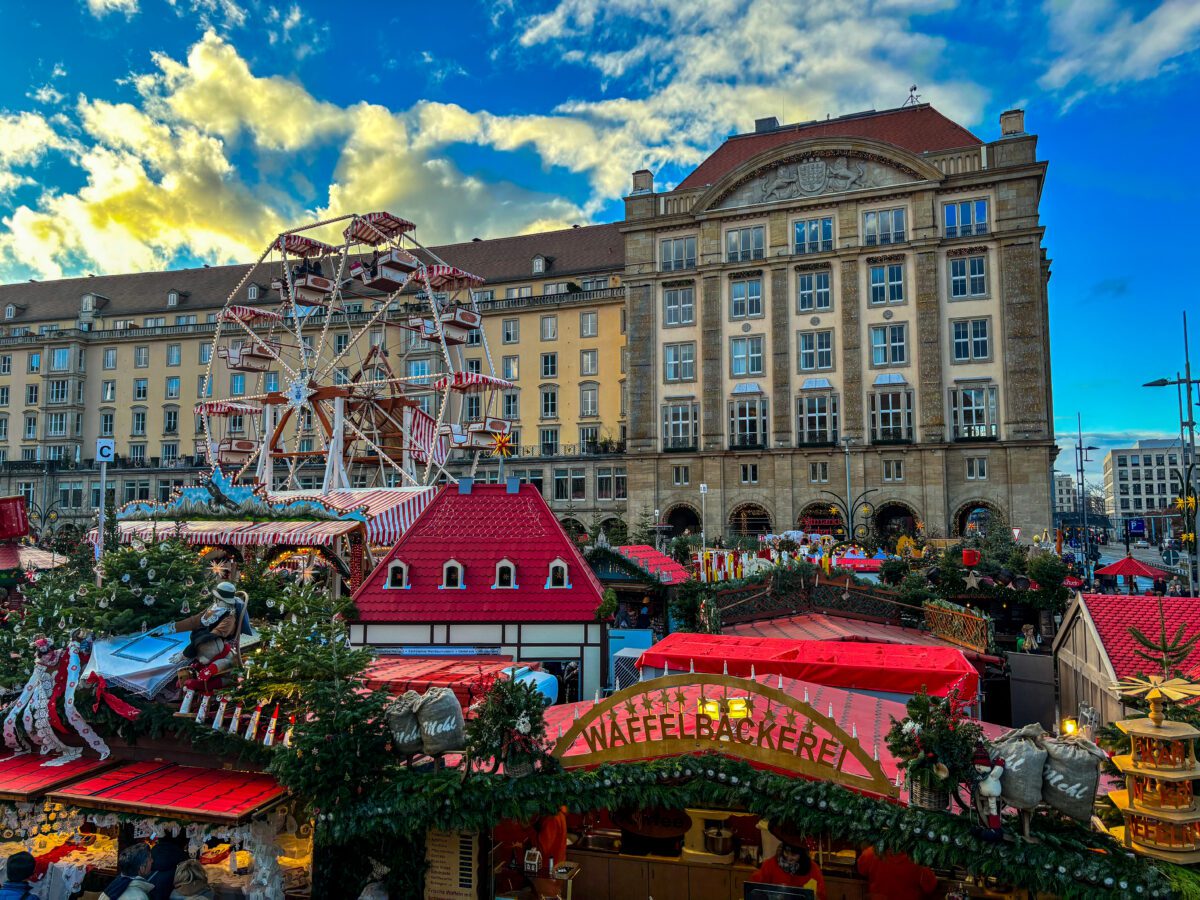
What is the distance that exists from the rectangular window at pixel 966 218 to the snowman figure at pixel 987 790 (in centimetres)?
4967

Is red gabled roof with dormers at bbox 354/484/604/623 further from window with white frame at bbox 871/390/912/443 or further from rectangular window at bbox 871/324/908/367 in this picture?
rectangular window at bbox 871/324/908/367

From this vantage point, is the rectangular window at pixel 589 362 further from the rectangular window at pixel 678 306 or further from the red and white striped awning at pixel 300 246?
the red and white striped awning at pixel 300 246

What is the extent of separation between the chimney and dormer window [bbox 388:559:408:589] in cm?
4765

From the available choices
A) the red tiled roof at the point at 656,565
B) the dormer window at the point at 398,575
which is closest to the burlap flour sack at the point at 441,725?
the dormer window at the point at 398,575

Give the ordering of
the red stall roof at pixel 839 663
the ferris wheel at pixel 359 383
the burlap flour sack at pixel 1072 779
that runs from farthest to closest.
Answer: the ferris wheel at pixel 359 383 < the red stall roof at pixel 839 663 < the burlap flour sack at pixel 1072 779

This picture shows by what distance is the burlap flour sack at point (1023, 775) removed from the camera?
6648 mm

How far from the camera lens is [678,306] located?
5656 centimetres

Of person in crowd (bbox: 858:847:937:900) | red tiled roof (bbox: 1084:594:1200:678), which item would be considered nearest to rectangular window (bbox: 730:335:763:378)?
red tiled roof (bbox: 1084:594:1200:678)

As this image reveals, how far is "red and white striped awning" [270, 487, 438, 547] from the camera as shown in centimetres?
2358

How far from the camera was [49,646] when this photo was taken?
32.0 feet

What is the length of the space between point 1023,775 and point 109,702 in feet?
31.9

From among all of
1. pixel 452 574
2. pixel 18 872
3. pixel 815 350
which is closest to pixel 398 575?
pixel 452 574

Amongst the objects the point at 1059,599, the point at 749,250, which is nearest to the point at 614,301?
the point at 749,250

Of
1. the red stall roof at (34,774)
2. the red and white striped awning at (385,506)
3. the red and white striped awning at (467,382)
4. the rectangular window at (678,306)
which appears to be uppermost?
the rectangular window at (678,306)
